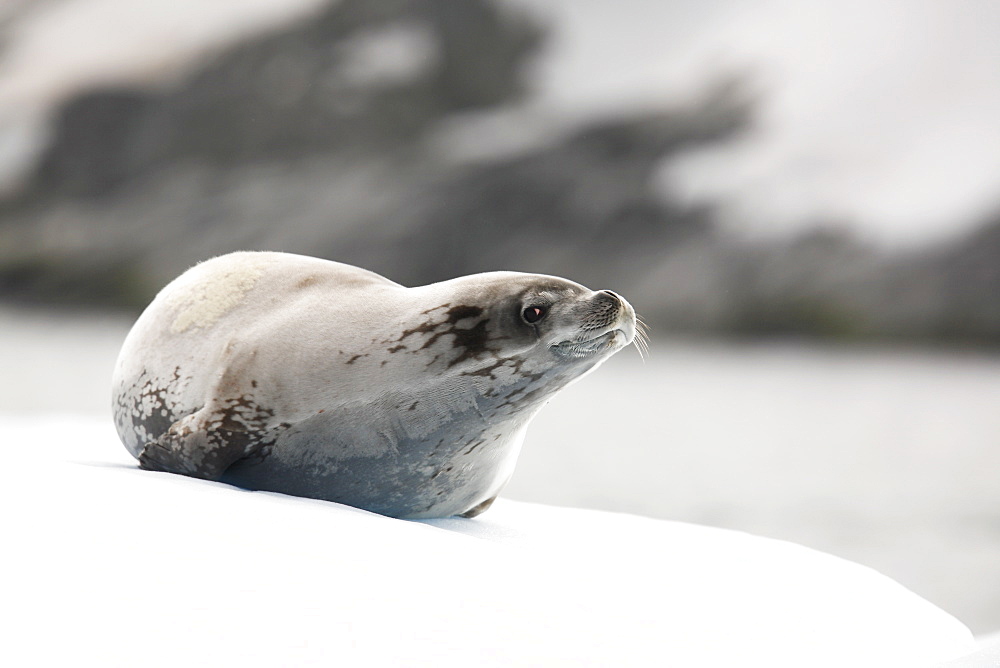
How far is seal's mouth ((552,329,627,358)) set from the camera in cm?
221

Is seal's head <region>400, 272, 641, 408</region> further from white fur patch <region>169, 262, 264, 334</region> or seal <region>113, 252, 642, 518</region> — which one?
white fur patch <region>169, 262, 264, 334</region>

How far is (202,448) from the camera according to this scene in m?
2.22

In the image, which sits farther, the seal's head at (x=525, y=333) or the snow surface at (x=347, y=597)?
the seal's head at (x=525, y=333)

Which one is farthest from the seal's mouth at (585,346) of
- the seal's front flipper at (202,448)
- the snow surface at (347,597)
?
the seal's front flipper at (202,448)

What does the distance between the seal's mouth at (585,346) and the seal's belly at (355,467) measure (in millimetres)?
279

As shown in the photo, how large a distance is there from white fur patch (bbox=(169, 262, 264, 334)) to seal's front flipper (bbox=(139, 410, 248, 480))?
14.0 inches

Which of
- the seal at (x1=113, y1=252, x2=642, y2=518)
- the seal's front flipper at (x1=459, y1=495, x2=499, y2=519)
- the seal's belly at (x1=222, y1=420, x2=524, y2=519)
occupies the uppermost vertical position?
the seal at (x1=113, y1=252, x2=642, y2=518)

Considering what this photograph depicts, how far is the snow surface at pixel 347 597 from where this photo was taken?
1.32 meters

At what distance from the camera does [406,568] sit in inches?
63.0

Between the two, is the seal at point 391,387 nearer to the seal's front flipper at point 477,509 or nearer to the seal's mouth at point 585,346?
the seal's mouth at point 585,346

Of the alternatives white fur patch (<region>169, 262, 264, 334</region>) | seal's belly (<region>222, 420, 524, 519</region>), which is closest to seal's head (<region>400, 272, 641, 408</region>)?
seal's belly (<region>222, 420, 524, 519</region>)

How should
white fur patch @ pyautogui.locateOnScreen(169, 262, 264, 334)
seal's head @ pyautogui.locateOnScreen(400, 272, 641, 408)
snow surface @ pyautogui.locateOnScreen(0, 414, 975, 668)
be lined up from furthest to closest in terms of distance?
1. white fur patch @ pyautogui.locateOnScreen(169, 262, 264, 334)
2. seal's head @ pyautogui.locateOnScreen(400, 272, 641, 408)
3. snow surface @ pyautogui.locateOnScreen(0, 414, 975, 668)

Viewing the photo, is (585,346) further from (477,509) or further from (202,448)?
(202,448)

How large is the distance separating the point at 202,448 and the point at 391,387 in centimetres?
48
